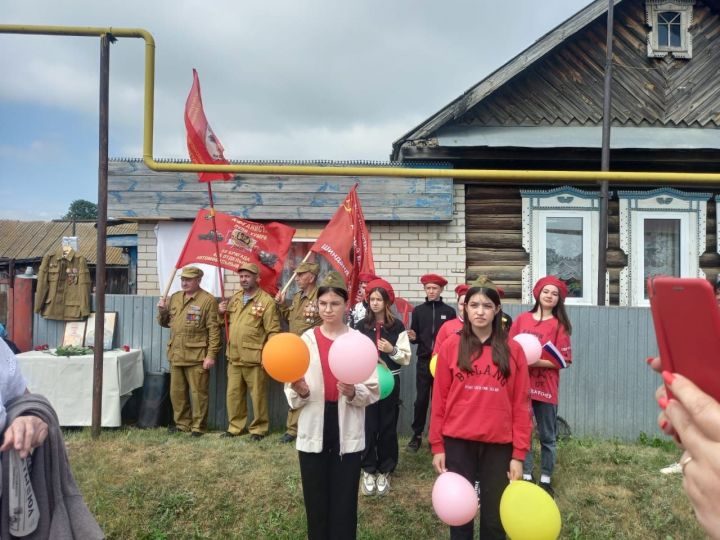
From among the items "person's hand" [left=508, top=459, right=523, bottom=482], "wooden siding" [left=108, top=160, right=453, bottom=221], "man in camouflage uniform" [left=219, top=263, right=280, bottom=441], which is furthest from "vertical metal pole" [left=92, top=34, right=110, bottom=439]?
"person's hand" [left=508, top=459, right=523, bottom=482]

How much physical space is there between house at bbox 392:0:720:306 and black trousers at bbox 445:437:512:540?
5067 mm

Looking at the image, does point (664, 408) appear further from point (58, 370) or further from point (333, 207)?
point (333, 207)

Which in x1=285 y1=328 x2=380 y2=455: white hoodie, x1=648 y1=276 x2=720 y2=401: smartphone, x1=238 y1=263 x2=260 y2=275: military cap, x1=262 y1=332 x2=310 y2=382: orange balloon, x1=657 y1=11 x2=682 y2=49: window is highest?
x1=657 y1=11 x2=682 y2=49: window

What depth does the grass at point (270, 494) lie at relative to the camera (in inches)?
151

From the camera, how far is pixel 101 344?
512cm

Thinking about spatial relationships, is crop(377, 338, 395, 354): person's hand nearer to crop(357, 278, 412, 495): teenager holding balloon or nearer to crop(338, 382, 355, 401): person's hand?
crop(357, 278, 412, 495): teenager holding balloon

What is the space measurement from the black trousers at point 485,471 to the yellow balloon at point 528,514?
0.90 ft

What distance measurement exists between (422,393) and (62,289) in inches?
173

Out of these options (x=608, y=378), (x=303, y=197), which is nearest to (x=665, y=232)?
(x=608, y=378)

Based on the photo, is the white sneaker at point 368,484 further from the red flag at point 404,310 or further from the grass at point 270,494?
the red flag at point 404,310

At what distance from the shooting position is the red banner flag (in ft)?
17.6

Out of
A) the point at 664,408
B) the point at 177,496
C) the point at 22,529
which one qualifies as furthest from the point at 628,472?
the point at 22,529

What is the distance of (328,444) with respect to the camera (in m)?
2.96

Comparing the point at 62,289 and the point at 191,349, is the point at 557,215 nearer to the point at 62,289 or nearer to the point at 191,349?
the point at 191,349
